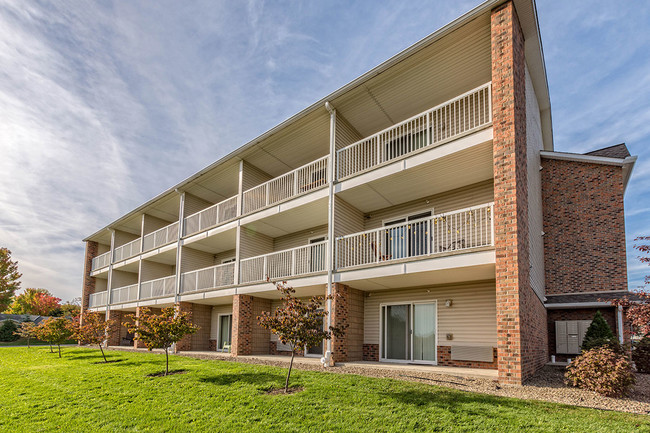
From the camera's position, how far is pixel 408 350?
12445 millimetres

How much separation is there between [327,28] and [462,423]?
1077cm

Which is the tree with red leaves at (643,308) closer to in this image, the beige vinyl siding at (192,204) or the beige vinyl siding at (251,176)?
the beige vinyl siding at (251,176)

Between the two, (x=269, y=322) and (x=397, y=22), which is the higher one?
(x=397, y=22)

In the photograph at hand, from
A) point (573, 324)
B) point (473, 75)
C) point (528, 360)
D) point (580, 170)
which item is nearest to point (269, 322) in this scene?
point (528, 360)

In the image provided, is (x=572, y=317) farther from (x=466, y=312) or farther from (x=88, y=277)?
(x=88, y=277)

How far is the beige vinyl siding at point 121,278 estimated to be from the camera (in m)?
26.0

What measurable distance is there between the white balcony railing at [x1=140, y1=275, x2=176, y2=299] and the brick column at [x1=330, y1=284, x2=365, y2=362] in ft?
35.2

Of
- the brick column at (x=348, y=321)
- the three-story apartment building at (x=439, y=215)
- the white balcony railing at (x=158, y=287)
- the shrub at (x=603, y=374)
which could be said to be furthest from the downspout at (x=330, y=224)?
the white balcony railing at (x=158, y=287)

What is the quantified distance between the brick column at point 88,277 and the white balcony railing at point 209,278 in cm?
1495

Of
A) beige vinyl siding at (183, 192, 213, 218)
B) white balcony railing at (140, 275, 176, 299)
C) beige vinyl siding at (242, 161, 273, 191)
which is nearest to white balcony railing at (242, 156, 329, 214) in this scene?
beige vinyl siding at (242, 161, 273, 191)

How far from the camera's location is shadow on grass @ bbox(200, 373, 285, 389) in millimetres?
8742

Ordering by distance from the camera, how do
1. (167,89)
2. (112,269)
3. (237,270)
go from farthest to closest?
(112,269)
(237,270)
(167,89)

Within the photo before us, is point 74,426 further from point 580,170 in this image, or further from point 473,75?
point 580,170

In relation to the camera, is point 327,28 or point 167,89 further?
point 167,89
